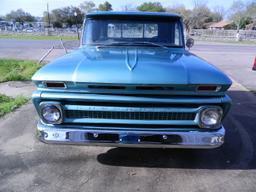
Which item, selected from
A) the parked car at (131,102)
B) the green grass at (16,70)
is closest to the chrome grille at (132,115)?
the parked car at (131,102)

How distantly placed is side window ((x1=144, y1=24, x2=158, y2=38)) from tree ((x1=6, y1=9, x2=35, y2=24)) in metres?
87.3

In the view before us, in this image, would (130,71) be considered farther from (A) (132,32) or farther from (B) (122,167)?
(A) (132,32)

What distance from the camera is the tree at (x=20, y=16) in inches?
3415

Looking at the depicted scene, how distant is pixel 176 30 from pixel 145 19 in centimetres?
50

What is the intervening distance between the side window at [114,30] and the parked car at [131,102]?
134 centimetres

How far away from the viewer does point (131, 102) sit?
3.56 m

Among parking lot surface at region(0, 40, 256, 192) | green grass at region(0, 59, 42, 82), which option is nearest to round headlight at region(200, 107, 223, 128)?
parking lot surface at region(0, 40, 256, 192)

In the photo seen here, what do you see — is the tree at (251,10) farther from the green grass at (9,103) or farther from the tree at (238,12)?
the green grass at (9,103)

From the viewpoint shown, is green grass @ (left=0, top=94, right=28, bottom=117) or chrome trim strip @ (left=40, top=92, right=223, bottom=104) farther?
green grass @ (left=0, top=94, right=28, bottom=117)

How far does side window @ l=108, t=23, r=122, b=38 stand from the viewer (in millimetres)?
5156

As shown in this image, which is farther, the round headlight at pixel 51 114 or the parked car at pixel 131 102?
the round headlight at pixel 51 114

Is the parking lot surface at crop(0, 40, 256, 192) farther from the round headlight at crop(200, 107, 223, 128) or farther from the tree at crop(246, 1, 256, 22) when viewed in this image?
the tree at crop(246, 1, 256, 22)

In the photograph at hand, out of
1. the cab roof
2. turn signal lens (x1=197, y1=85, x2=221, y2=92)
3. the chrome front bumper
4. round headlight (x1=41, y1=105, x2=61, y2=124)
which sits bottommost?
the chrome front bumper

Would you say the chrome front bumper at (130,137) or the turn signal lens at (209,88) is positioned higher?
the turn signal lens at (209,88)
